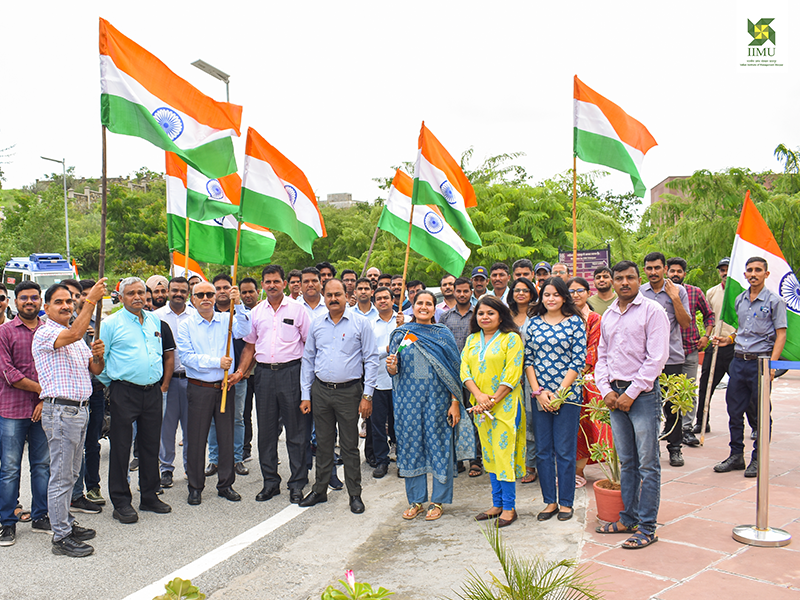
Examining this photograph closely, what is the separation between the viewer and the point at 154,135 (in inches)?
216

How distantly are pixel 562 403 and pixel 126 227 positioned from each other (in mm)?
46264

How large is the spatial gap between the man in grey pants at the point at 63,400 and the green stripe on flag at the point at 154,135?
55.8 inches

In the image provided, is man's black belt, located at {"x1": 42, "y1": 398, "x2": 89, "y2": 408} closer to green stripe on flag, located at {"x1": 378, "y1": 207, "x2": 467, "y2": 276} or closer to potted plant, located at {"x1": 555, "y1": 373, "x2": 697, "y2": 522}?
potted plant, located at {"x1": 555, "y1": 373, "x2": 697, "y2": 522}

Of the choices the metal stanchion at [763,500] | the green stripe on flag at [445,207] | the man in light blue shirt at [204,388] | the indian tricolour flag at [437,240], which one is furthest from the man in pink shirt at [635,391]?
the man in light blue shirt at [204,388]

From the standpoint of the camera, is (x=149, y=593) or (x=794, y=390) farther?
(x=794, y=390)

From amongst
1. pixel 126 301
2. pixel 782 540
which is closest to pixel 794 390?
pixel 782 540

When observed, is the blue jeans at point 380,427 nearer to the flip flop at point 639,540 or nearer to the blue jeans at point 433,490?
the blue jeans at point 433,490

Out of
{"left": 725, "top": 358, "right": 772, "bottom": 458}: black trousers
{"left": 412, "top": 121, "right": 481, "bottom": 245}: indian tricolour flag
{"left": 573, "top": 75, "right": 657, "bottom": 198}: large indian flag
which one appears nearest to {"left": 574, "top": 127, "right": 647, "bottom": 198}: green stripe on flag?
{"left": 573, "top": 75, "right": 657, "bottom": 198}: large indian flag

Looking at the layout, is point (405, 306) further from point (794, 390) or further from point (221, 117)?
point (794, 390)

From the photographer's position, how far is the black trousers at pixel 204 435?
595 cm

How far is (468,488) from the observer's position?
618 centimetres

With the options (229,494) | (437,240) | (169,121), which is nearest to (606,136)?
(437,240)

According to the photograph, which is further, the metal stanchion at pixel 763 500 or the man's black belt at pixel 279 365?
the man's black belt at pixel 279 365

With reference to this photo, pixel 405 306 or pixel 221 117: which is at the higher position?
pixel 221 117
